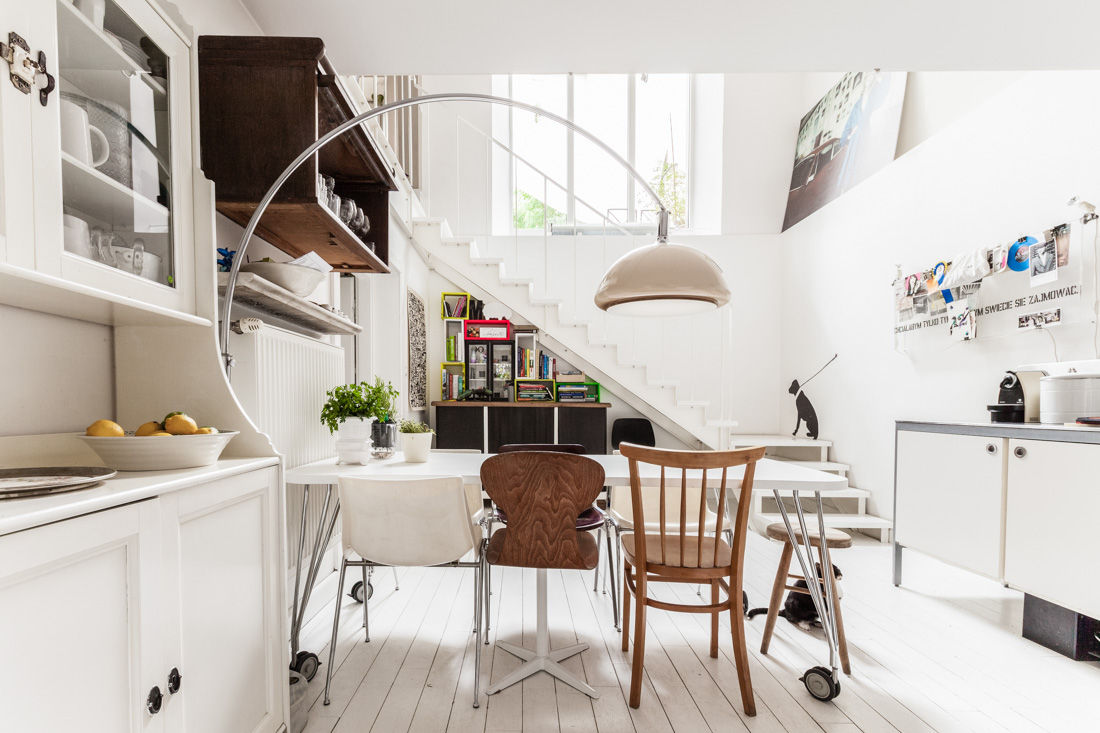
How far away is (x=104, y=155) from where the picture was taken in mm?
1087

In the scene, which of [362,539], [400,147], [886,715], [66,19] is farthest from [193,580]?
[400,147]

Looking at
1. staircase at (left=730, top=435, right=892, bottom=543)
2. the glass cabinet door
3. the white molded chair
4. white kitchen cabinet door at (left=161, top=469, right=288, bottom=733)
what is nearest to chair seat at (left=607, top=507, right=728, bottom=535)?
the white molded chair

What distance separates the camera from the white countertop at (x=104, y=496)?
29.4 inches

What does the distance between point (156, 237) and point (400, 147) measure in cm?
387

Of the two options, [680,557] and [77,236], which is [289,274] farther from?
[680,557]

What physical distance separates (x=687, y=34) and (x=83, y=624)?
2593 millimetres

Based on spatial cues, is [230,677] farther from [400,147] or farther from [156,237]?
[400,147]

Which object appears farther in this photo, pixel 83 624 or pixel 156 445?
pixel 156 445

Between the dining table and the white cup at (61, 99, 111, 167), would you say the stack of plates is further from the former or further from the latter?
the dining table

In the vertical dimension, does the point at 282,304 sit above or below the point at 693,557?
above

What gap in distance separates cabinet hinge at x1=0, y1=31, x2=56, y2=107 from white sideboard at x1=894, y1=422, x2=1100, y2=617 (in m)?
3.25

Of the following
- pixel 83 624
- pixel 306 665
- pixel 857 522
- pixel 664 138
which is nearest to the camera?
pixel 83 624

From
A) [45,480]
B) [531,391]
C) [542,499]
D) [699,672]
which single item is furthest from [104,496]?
[531,391]

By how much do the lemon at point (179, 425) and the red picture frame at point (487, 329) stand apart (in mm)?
4259
